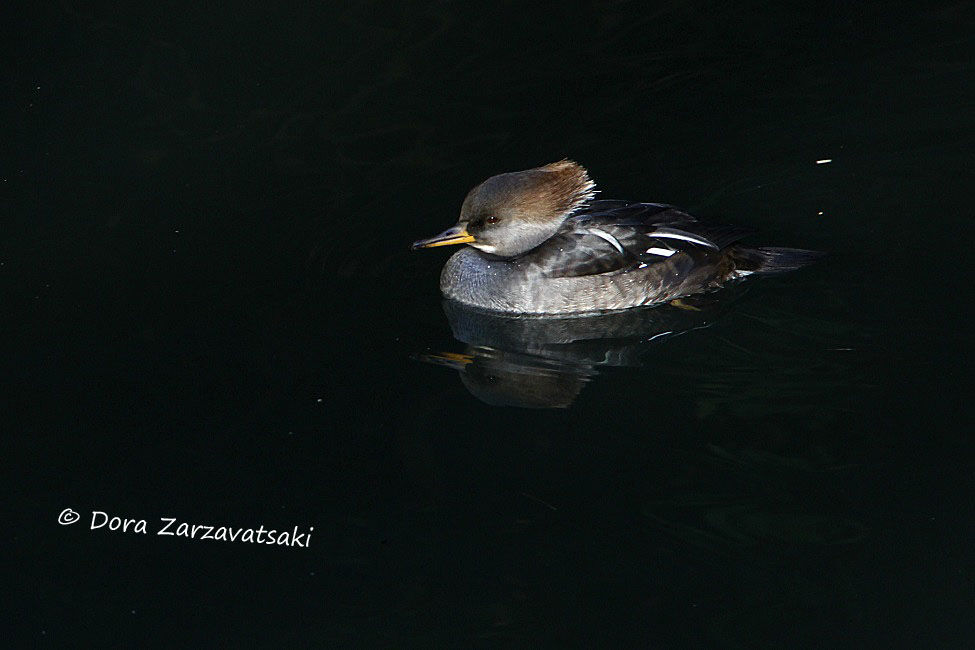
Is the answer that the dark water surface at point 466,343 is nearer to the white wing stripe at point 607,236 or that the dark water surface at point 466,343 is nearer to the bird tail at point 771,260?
the bird tail at point 771,260

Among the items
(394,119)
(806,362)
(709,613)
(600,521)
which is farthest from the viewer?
(394,119)

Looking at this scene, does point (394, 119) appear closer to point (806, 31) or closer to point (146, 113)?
point (146, 113)

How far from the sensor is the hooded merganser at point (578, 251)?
781 cm

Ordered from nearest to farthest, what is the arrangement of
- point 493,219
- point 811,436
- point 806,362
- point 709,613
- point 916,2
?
point 709,613
point 811,436
point 806,362
point 493,219
point 916,2

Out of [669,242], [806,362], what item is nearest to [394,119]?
[669,242]

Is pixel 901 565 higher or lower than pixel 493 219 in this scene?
lower

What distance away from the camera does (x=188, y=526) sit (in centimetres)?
604

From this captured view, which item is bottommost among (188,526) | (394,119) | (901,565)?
(901,565)

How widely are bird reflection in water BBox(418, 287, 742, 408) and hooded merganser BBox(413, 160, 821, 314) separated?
0.31ft

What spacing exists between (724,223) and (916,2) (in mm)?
3593

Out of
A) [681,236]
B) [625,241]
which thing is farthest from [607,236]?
[681,236]

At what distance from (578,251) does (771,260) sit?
1.20 m

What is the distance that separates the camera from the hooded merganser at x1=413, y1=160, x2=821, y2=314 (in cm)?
781

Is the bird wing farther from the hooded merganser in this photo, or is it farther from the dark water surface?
the dark water surface
